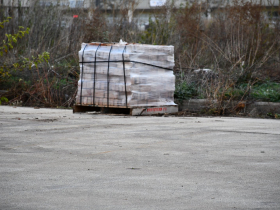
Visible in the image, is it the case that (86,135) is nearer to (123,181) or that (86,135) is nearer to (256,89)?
(123,181)

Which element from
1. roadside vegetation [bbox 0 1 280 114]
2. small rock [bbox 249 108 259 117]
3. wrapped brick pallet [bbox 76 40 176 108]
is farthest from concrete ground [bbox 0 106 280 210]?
roadside vegetation [bbox 0 1 280 114]

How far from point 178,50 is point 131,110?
17.6 ft

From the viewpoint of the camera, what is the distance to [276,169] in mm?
4492

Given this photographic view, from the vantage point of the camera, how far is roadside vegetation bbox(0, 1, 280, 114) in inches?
451

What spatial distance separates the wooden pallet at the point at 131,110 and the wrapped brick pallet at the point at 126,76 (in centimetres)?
8

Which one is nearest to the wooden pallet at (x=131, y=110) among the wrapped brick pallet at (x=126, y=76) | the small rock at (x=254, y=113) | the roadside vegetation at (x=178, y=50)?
the wrapped brick pallet at (x=126, y=76)

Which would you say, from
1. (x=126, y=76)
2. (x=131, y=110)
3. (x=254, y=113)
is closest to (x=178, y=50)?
(x=254, y=113)

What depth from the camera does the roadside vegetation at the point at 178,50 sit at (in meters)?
11.4

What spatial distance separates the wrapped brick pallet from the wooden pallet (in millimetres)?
83

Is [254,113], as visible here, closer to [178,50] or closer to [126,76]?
[126,76]

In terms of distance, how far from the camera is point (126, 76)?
9.47 metres

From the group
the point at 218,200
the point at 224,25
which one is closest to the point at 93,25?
the point at 224,25

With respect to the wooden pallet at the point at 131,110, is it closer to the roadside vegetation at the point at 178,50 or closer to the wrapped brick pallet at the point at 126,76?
the wrapped brick pallet at the point at 126,76

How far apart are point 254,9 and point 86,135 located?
27.6ft
